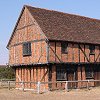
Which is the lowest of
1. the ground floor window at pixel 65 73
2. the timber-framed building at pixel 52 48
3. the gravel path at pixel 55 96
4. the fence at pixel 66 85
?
the gravel path at pixel 55 96

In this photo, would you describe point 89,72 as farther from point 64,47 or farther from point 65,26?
point 65,26

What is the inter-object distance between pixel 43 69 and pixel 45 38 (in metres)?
3.47

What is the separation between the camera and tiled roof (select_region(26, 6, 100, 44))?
114 ft

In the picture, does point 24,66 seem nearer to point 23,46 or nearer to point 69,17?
point 23,46

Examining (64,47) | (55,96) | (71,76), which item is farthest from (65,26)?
(55,96)

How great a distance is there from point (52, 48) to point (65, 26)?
5096mm

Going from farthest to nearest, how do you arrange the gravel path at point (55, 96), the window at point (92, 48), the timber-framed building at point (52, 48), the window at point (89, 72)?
the window at point (92, 48), the window at point (89, 72), the timber-framed building at point (52, 48), the gravel path at point (55, 96)

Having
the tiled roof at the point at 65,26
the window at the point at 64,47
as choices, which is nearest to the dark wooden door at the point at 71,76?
the window at the point at 64,47

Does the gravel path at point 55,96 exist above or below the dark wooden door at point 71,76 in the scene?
below

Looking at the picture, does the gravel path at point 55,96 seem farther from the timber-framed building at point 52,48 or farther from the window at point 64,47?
the window at point 64,47

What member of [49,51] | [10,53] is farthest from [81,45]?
[10,53]

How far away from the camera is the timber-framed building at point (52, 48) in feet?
110

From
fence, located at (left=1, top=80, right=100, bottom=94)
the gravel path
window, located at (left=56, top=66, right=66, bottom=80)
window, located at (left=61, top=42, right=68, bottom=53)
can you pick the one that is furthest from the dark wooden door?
the gravel path

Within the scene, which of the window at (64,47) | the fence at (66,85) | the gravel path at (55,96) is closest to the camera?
the gravel path at (55,96)
